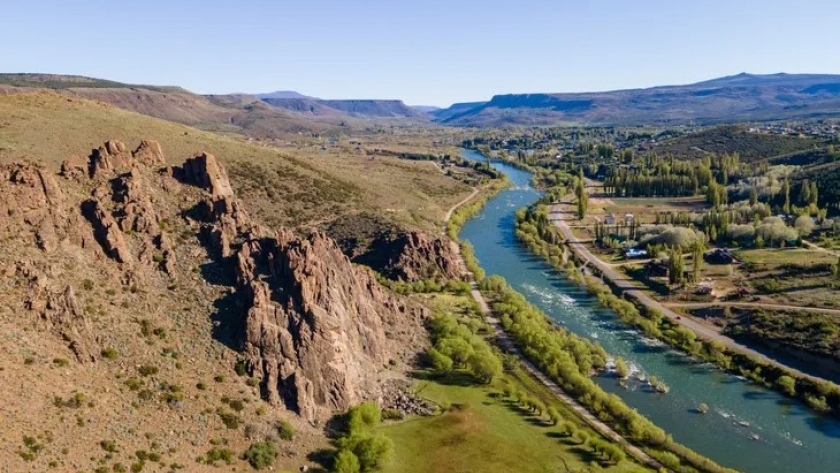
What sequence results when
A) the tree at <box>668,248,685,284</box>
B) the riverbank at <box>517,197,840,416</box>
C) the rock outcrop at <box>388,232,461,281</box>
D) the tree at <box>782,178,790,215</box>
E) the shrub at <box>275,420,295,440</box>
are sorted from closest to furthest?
1. the shrub at <box>275,420,295,440</box>
2. the riverbank at <box>517,197,840,416</box>
3. the tree at <box>668,248,685,284</box>
4. the rock outcrop at <box>388,232,461,281</box>
5. the tree at <box>782,178,790,215</box>

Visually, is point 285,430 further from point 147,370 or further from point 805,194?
point 805,194

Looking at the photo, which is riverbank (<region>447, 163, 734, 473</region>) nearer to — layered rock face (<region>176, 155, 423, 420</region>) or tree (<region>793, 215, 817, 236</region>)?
layered rock face (<region>176, 155, 423, 420</region>)

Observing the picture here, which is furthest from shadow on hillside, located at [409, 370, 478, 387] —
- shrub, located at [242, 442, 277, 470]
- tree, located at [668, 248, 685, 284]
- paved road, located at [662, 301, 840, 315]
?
tree, located at [668, 248, 685, 284]

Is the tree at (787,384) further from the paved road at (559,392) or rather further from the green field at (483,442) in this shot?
the green field at (483,442)

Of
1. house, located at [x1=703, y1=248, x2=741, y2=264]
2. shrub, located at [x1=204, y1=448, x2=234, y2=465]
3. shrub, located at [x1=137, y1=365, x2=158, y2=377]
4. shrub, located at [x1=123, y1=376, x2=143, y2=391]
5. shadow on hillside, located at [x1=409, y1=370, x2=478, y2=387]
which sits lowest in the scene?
shadow on hillside, located at [x1=409, y1=370, x2=478, y2=387]

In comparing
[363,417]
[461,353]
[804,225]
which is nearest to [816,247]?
[804,225]

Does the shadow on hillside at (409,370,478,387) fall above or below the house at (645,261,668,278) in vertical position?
below
